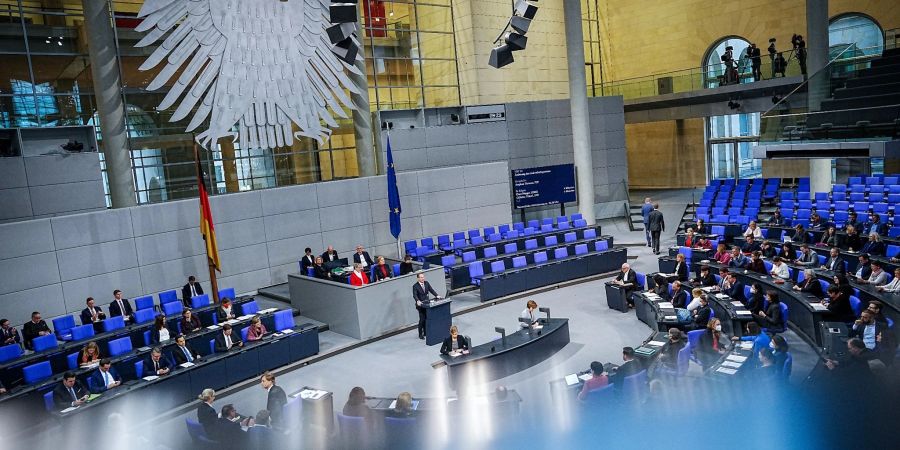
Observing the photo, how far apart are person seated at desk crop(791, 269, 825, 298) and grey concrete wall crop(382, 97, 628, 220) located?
11.9 metres

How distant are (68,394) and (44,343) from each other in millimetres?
2481

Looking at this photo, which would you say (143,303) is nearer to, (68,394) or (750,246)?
(68,394)

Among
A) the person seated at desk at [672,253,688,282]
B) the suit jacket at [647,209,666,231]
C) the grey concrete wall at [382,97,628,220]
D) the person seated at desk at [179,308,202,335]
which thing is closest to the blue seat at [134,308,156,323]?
the person seated at desk at [179,308,202,335]

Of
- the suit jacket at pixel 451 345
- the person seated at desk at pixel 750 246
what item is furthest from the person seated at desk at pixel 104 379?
the person seated at desk at pixel 750 246

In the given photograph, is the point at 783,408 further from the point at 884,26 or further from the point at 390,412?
the point at 884,26

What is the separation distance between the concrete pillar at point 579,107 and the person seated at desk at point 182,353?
14429mm

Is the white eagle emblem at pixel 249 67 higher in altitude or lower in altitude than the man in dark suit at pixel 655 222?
higher

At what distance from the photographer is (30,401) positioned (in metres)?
9.52

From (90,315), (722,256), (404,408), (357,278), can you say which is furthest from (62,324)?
(722,256)

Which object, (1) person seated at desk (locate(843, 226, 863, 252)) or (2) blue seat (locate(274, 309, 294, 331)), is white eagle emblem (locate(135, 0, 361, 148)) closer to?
(2) blue seat (locate(274, 309, 294, 331))

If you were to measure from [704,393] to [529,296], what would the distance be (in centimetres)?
769

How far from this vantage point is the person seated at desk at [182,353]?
10.5 metres

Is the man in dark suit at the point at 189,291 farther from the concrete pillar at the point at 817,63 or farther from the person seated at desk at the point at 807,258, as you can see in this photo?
the concrete pillar at the point at 817,63

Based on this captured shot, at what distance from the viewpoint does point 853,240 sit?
13.9 metres
